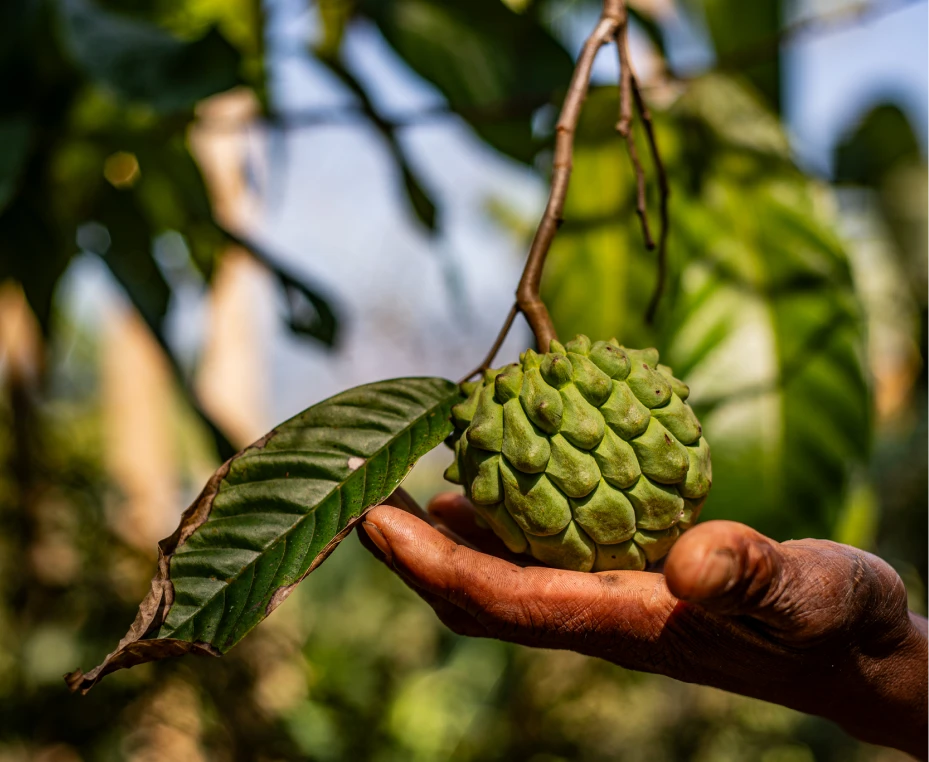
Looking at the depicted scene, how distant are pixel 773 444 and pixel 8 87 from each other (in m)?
1.36

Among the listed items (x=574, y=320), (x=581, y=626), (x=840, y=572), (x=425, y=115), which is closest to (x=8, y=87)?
(x=425, y=115)

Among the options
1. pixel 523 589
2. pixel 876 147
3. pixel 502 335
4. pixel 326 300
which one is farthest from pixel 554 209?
pixel 876 147

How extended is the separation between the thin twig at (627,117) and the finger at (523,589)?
31 cm

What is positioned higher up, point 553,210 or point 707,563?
point 553,210

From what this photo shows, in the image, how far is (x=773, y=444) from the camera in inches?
49.2

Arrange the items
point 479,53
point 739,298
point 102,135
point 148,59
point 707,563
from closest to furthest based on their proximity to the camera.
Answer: point 707,563, point 148,59, point 739,298, point 479,53, point 102,135

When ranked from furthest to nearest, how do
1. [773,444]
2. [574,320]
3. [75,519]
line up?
[75,519], [574,320], [773,444]

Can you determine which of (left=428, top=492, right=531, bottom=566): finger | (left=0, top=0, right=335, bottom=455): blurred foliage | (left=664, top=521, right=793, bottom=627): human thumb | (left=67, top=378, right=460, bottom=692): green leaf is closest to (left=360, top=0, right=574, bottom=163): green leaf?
(left=0, top=0, right=335, bottom=455): blurred foliage

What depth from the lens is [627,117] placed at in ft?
2.60

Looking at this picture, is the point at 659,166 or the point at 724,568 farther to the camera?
the point at 659,166

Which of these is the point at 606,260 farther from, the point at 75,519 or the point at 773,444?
the point at 75,519

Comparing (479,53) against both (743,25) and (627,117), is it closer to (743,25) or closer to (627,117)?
(743,25)

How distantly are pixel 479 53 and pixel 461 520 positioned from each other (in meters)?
0.86

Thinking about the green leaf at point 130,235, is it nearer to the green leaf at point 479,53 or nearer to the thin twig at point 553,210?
the green leaf at point 479,53
